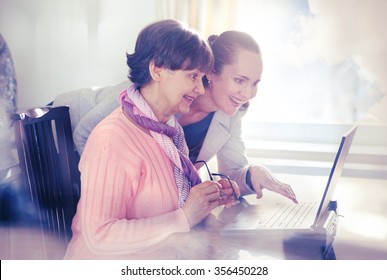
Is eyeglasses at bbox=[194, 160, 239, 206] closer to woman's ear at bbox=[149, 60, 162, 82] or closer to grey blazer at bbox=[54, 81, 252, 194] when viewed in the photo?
grey blazer at bbox=[54, 81, 252, 194]

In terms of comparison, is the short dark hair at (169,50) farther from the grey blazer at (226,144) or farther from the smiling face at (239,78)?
the grey blazer at (226,144)

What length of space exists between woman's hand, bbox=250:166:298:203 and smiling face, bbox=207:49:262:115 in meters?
0.16

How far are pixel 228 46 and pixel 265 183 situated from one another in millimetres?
320

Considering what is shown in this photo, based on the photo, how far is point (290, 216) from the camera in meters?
0.80

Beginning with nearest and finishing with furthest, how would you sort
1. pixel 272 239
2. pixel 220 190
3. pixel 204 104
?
1. pixel 272 239
2. pixel 220 190
3. pixel 204 104

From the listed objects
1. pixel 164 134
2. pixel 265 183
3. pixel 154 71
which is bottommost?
pixel 265 183

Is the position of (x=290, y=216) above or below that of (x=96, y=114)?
below

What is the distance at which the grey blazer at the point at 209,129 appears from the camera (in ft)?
2.95

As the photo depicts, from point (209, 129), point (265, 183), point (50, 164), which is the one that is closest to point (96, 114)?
point (50, 164)

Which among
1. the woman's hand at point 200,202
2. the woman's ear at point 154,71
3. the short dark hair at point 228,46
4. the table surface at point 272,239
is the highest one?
the short dark hair at point 228,46

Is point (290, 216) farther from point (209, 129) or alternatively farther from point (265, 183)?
point (209, 129)

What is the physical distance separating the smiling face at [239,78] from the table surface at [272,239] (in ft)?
0.68

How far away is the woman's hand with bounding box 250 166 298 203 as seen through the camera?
93 cm

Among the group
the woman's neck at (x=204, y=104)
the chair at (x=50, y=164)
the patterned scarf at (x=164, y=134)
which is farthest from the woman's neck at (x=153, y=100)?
the chair at (x=50, y=164)
